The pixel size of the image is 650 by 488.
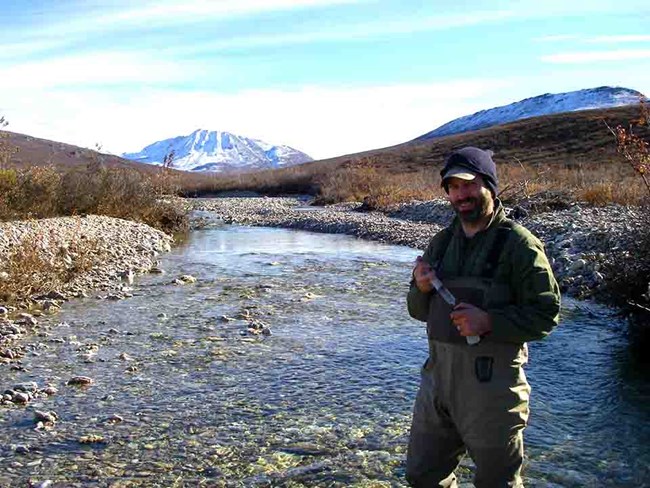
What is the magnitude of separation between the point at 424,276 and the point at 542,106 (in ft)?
505

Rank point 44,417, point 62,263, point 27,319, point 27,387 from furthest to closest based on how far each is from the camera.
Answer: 1. point 62,263
2. point 27,319
3. point 27,387
4. point 44,417

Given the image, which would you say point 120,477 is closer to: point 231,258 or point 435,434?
point 435,434

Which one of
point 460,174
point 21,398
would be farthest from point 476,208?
point 21,398

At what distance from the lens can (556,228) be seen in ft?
53.6

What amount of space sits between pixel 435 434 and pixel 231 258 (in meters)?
14.6

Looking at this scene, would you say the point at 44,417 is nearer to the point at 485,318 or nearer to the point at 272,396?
the point at 272,396

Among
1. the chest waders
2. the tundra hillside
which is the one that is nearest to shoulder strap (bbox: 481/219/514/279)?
the chest waders

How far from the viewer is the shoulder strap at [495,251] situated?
11.4ft

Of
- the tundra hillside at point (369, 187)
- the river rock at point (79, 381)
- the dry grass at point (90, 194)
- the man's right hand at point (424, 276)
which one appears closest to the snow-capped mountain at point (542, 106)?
the tundra hillside at point (369, 187)

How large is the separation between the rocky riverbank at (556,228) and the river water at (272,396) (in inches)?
49.5

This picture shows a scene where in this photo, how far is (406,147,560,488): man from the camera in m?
3.34

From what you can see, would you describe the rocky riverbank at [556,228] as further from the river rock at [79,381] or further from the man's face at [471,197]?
the river rock at [79,381]

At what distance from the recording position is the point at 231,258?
17.9 metres

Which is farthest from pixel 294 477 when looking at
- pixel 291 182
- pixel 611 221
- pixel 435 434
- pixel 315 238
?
pixel 291 182
